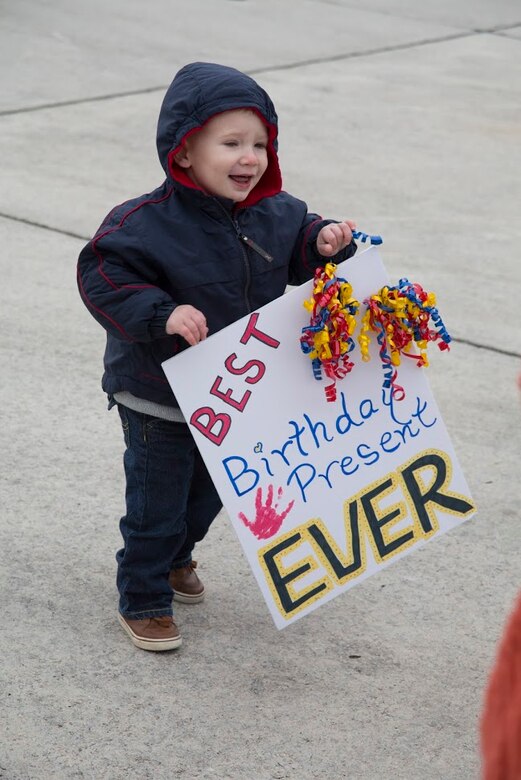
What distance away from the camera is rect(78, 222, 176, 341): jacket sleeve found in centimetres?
247

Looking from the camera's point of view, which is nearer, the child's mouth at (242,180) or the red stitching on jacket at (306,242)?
the child's mouth at (242,180)

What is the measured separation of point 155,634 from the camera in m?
2.79

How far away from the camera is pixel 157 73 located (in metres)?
8.24

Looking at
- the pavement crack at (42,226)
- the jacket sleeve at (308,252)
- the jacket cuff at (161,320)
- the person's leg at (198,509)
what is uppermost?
the jacket sleeve at (308,252)

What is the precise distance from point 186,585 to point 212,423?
1.87ft

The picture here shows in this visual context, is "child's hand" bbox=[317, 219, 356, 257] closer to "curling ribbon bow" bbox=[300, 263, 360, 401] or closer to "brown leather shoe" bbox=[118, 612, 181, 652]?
"curling ribbon bow" bbox=[300, 263, 360, 401]

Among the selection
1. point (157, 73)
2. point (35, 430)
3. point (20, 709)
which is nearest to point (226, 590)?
point (20, 709)

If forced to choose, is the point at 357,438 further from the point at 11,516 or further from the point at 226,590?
the point at 11,516

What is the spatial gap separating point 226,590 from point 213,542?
0.22 meters

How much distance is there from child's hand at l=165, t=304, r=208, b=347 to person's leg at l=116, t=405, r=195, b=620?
28 cm

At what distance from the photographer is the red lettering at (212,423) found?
2564mm

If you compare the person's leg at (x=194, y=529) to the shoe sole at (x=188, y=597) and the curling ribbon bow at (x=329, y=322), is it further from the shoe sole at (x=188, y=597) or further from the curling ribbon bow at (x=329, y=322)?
the curling ribbon bow at (x=329, y=322)

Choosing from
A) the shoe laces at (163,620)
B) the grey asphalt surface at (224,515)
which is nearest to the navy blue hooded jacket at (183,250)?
the shoe laces at (163,620)

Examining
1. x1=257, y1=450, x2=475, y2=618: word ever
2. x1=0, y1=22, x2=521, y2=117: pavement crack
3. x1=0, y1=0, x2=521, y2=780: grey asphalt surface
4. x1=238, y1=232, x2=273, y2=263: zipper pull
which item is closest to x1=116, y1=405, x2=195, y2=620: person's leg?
x1=0, y1=0, x2=521, y2=780: grey asphalt surface
